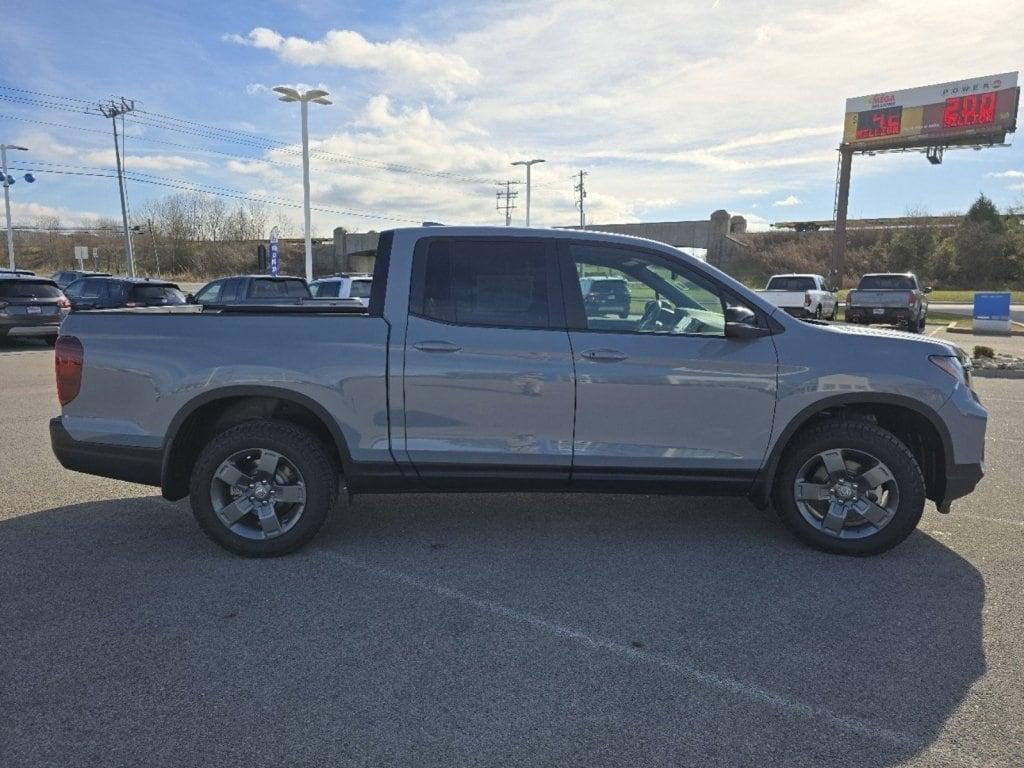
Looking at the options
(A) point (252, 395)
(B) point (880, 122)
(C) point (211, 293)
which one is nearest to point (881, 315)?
(C) point (211, 293)

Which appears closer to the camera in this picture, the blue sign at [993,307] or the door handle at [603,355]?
the door handle at [603,355]

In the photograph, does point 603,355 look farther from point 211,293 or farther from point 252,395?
point 211,293

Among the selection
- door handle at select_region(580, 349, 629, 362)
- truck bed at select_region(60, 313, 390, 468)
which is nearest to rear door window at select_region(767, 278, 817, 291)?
door handle at select_region(580, 349, 629, 362)

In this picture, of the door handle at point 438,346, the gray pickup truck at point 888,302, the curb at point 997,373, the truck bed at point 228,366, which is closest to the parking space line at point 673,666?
the truck bed at point 228,366

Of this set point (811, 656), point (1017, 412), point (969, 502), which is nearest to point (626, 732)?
point (811, 656)

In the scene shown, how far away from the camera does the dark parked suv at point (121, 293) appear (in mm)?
15953

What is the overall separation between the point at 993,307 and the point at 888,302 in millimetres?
3700

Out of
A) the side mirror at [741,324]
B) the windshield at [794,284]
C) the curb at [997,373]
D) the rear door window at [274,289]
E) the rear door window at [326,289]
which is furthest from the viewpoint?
the windshield at [794,284]

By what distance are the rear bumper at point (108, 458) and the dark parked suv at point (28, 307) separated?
12.5m

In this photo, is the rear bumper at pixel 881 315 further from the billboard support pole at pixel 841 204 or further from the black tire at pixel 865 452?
the billboard support pole at pixel 841 204

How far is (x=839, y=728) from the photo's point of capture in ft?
8.52

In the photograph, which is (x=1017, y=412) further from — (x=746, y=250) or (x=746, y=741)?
(x=746, y=250)

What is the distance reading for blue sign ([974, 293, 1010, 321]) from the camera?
20938 mm

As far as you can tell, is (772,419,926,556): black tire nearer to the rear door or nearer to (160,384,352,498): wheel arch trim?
the rear door
